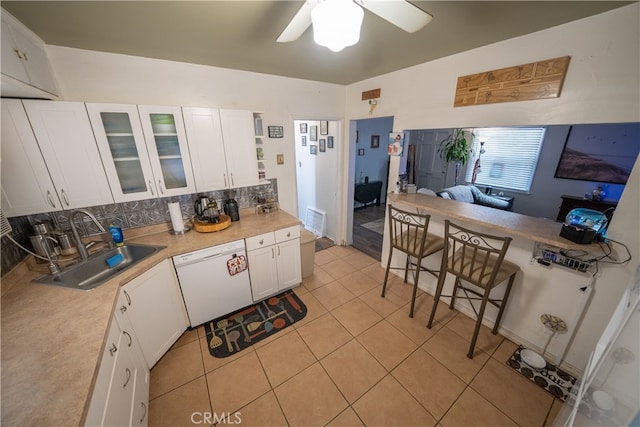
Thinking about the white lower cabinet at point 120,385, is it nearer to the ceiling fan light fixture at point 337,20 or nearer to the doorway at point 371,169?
the ceiling fan light fixture at point 337,20

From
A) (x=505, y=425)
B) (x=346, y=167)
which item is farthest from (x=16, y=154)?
(x=505, y=425)

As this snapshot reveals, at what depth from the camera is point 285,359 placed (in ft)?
6.15

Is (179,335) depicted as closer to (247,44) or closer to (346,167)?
(247,44)

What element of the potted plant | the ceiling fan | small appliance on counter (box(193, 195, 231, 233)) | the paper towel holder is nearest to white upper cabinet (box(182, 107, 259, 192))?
small appliance on counter (box(193, 195, 231, 233))

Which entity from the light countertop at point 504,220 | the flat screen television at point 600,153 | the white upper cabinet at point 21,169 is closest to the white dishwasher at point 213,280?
the white upper cabinet at point 21,169

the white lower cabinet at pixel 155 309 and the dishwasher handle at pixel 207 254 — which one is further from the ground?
the dishwasher handle at pixel 207 254

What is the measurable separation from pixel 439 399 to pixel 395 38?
8.71 feet

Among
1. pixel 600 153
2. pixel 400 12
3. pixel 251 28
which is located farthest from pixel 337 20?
pixel 600 153

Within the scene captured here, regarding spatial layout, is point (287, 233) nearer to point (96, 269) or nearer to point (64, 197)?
point (96, 269)

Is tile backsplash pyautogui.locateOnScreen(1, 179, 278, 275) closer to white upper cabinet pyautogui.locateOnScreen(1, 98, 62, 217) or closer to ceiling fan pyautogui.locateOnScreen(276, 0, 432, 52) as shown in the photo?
white upper cabinet pyautogui.locateOnScreen(1, 98, 62, 217)

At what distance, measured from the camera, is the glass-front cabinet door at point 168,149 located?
1849 millimetres

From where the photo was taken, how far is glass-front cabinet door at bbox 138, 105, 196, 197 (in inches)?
72.8

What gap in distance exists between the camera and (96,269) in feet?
5.81

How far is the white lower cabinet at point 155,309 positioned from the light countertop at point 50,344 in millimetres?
94
